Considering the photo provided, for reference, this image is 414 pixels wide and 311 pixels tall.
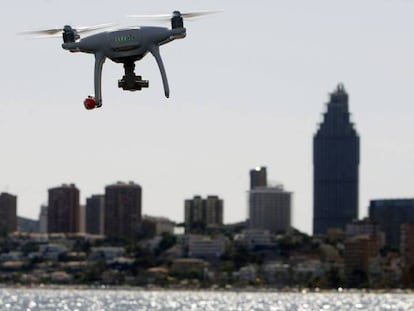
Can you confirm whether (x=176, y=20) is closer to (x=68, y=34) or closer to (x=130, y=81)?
(x=130, y=81)

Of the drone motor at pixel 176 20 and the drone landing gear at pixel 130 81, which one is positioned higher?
the drone motor at pixel 176 20

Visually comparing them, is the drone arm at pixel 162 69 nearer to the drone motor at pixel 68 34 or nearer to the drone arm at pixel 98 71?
the drone arm at pixel 98 71

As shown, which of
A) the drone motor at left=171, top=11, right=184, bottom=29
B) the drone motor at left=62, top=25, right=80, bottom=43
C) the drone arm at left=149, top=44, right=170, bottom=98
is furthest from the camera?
the drone motor at left=62, top=25, right=80, bottom=43

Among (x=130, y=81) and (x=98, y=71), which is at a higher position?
(x=130, y=81)

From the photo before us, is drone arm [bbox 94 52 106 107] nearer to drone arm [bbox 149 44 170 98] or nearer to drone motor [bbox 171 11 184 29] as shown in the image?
drone arm [bbox 149 44 170 98]

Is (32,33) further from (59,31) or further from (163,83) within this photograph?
(163,83)

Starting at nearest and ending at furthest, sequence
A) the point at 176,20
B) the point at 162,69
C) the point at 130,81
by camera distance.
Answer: the point at 162,69 < the point at 176,20 < the point at 130,81

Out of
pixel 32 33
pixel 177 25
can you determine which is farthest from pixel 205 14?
pixel 32 33
